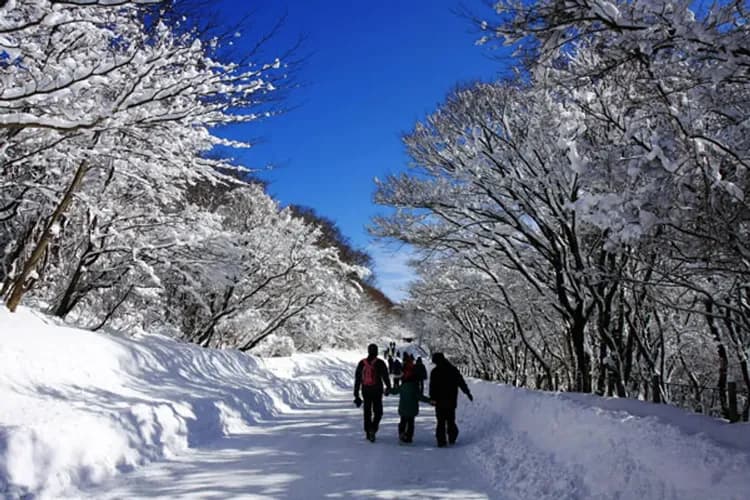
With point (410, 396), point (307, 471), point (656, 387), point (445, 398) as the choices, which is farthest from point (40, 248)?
point (656, 387)

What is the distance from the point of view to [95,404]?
768cm

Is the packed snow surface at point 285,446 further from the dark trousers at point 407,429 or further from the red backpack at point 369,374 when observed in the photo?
the red backpack at point 369,374

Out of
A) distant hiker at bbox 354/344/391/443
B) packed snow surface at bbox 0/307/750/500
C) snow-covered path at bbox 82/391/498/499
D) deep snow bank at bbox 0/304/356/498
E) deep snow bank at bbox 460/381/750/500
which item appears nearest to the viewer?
deep snow bank at bbox 460/381/750/500

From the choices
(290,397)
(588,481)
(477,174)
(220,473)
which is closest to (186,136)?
(220,473)

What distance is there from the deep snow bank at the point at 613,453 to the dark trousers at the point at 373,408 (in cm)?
172

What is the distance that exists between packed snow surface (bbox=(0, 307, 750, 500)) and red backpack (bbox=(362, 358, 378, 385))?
3.62 feet

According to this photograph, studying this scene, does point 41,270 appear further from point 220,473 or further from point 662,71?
point 662,71

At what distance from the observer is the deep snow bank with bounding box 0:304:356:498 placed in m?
5.07

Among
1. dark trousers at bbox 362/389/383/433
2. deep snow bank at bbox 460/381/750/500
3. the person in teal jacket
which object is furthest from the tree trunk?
deep snow bank at bbox 460/381/750/500

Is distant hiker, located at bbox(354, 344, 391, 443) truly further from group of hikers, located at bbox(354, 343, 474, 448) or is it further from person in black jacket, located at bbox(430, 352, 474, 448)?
person in black jacket, located at bbox(430, 352, 474, 448)

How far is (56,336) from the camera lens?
9359 mm

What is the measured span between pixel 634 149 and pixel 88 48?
8.05 metres

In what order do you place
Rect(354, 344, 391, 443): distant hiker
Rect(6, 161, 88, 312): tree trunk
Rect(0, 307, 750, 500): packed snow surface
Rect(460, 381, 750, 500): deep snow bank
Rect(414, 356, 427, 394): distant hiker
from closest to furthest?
Rect(460, 381, 750, 500): deep snow bank → Rect(0, 307, 750, 500): packed snow surface → Rect(6, 161, 88, 312): tree trunk → Rect(354, 344, 391, 443): distant hiker → Rect(414, 356, 427, 394): distant hiker

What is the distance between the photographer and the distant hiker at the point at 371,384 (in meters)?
9.30
